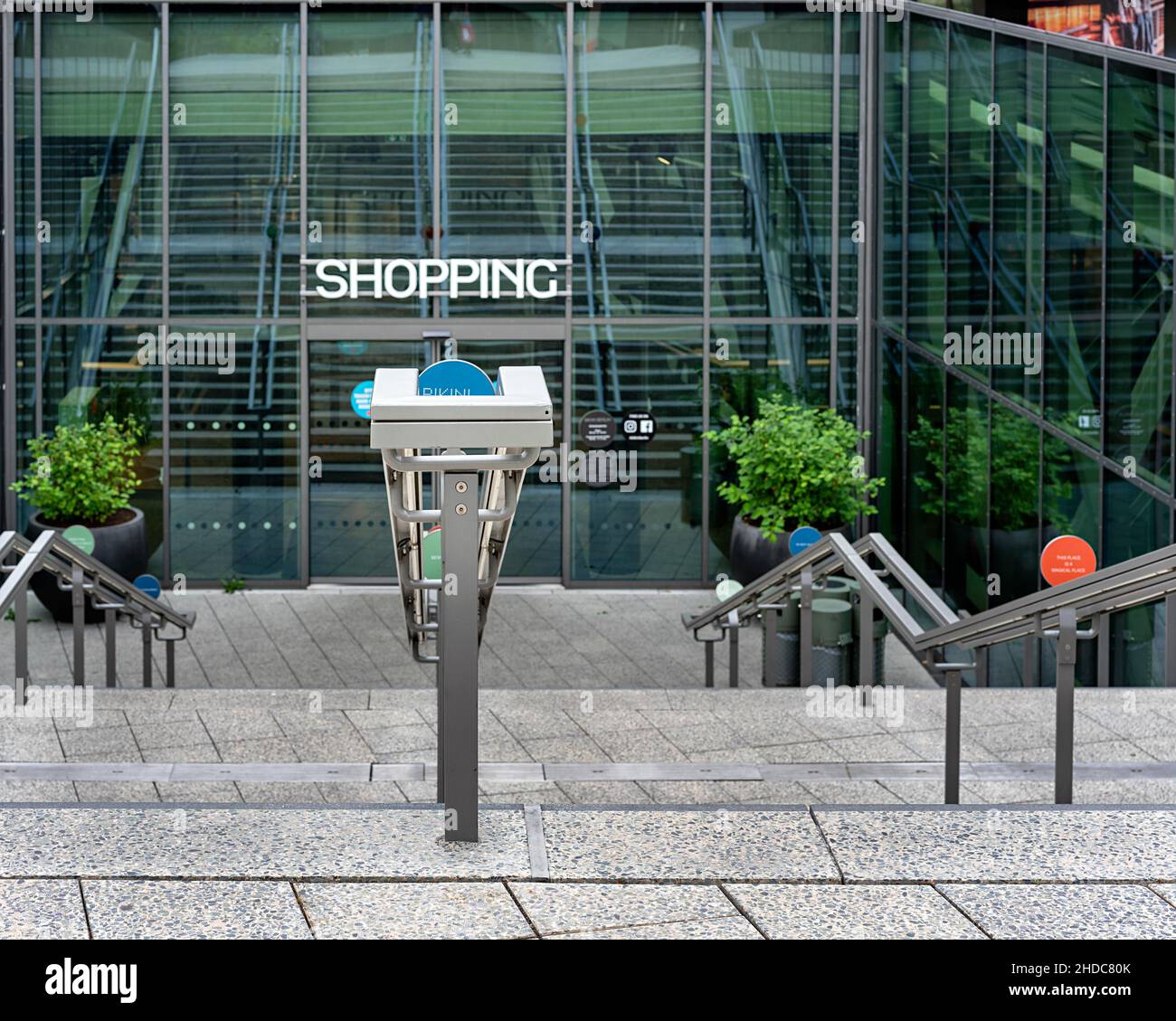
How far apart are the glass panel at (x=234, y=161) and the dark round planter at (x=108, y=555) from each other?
2.41 m

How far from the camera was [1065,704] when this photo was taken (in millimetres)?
6629

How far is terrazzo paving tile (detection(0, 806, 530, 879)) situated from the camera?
15.4 ft

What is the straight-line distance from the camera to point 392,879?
15.1 feet

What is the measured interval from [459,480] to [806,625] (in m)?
6.24

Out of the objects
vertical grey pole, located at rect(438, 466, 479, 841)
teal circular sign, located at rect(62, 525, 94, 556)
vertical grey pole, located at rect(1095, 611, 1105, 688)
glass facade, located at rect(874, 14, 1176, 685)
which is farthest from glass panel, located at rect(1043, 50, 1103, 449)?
teal circular sign, located at rect(62, 525, 94, 556)

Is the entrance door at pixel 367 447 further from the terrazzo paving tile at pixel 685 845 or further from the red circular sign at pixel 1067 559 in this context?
the terrazzo paving tile at pixel 685 845

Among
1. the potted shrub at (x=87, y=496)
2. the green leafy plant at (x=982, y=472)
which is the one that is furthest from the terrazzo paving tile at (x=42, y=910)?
the potted shrub at (x=87, y=496)

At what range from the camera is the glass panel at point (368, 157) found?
52.1ft

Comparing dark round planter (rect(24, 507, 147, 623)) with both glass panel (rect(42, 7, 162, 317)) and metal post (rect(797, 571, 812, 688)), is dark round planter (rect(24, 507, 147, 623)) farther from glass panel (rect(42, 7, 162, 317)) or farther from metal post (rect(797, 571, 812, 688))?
metal post (rect(797, 571, 812, 688))

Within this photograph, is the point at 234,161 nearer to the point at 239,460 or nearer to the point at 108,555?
the point at 239,460

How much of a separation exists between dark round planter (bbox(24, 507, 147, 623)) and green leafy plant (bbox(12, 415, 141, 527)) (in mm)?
165

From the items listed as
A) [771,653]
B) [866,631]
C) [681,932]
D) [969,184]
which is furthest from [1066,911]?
[969,184]
